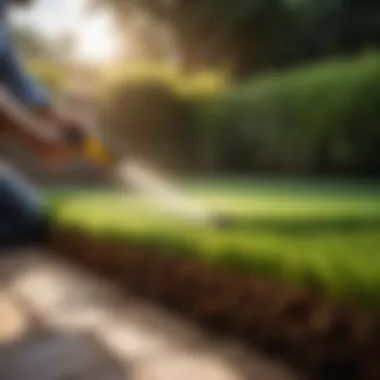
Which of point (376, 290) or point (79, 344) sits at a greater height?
point (376, 290)

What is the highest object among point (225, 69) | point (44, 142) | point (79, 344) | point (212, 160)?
point (225, 69)

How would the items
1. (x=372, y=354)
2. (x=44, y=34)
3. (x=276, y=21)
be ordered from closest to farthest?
(x=372, y=354) < (x=276, y=21) < (x=44, y=34)

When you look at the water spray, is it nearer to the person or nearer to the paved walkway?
the person

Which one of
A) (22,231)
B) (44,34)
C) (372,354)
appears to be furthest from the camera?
(22,231)

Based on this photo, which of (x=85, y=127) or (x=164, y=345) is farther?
(x=85, y=127)

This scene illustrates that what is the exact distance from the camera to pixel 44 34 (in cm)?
132

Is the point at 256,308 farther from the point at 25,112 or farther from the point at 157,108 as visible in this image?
the point at 25,112

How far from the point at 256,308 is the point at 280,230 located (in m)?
0.17

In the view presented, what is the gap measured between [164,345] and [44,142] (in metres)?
0.58

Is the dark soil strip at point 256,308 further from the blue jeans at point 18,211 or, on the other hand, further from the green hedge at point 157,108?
the green hedge at point 157,108

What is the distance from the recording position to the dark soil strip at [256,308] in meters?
1.02

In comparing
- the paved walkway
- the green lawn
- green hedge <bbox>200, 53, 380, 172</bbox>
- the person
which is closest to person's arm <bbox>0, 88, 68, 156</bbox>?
the person

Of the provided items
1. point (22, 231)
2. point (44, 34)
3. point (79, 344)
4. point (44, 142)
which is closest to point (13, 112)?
point (44, 142)

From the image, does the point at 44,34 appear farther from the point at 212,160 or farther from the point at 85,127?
the point at 212,160
